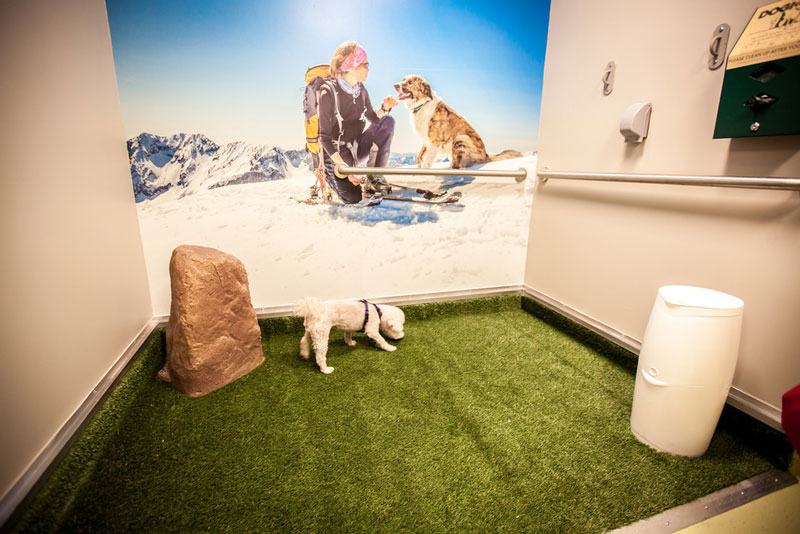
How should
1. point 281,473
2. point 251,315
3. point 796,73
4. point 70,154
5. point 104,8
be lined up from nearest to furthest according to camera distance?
point 796,73
point 281,473
point 70,154
point 104,8
point 251,315

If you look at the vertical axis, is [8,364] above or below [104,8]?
below

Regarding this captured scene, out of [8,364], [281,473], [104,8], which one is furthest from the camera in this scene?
[104,8]

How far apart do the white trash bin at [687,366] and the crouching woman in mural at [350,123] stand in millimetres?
1546

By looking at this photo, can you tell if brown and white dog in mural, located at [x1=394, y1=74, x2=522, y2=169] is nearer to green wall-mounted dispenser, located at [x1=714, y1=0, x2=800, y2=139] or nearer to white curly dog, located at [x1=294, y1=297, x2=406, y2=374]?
white curly dog, located at [x1=294, y1=297, x2=406, y2=374]

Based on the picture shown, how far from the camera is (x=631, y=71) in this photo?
1.63 meters

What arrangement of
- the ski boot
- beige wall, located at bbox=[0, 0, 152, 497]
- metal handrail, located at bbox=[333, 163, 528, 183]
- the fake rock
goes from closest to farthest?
beige wall, located at bbox=[0, 0, 152, 497]
the fake rock
metal handrail, located at bbox=[333, 163, 528, 183]
the ski boot

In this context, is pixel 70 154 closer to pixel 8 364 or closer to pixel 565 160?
pixel 8 364

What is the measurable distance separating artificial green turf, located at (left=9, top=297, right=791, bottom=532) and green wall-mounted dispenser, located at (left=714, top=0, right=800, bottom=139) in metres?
1.05

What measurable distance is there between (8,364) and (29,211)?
1.48 ft

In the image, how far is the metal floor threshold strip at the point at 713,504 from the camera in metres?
1.00

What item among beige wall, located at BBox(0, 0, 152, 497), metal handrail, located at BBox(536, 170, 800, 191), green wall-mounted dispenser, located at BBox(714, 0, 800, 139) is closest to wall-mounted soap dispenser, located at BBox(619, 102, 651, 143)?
metal handrail, located at BBox(536, 170, 800, 191)

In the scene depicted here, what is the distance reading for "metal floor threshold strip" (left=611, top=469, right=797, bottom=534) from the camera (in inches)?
39.2

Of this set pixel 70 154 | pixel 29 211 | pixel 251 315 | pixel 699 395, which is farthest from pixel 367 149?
pixel 699 395

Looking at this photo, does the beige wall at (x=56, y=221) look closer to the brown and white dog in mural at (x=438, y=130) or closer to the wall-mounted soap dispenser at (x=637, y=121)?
the brown and white dog in mural at (x=438, y=130)
